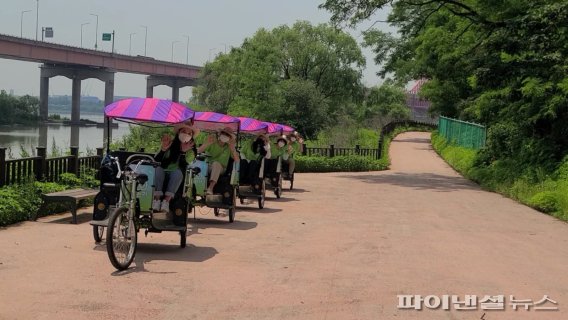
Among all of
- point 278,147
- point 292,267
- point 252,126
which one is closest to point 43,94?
point 278,147

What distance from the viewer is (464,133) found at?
3781 centimetres

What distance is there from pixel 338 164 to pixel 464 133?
1208cm

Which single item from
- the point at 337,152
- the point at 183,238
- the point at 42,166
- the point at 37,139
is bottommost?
the point at 183,238

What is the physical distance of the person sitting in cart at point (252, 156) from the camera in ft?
46.8

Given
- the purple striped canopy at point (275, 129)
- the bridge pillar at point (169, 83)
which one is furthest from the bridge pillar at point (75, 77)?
the purple striped canopy at point (275, 129)

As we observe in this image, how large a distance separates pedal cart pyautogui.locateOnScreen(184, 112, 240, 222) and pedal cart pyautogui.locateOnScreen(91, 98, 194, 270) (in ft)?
4.93

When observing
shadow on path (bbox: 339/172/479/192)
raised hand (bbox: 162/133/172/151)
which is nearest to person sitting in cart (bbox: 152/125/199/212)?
raised hand (bbox: 162/133/172/151)

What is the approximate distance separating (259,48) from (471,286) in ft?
179

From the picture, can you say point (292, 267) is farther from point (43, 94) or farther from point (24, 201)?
point (43, 94)

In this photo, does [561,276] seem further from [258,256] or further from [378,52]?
[378,52]

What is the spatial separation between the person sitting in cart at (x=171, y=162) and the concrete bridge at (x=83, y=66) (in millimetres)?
53502

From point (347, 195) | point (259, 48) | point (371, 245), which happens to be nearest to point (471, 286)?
point (371, 245)

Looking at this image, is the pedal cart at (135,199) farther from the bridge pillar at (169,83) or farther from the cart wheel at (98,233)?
the bridge pillar at (169,83)

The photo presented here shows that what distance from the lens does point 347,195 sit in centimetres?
1852
